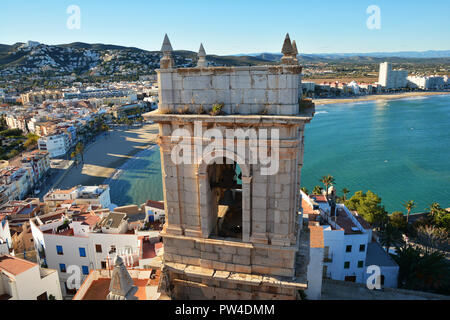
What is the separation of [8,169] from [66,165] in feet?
49.2

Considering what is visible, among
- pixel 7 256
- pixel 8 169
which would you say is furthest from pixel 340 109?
pixel 7 256

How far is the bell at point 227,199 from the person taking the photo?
32.6 ft

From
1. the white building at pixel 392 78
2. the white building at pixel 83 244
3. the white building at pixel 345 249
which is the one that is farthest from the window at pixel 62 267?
the white building at pixel 392 78

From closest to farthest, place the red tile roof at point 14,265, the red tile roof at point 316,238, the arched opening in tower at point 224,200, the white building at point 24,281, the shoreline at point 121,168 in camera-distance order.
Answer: the arched opening in tower at point 224,200
the white building at point 24,281
the red tile roof at point 14,265
the red tile roof at point 316,238
the shoreline at point 121,168

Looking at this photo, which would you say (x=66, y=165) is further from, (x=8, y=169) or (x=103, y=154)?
(x=8, y=169)

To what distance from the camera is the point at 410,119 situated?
106062mm

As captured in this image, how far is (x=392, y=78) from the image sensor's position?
586ft

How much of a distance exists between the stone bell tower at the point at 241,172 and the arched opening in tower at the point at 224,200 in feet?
0.24

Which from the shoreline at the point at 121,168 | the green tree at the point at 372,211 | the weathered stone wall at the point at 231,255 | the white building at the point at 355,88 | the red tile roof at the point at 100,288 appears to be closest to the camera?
the weathered stone wall at the point at 231,255

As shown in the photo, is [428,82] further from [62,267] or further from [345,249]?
[62,267]

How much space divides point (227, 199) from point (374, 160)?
62.7 m

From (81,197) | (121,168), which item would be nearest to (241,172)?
(81,197)

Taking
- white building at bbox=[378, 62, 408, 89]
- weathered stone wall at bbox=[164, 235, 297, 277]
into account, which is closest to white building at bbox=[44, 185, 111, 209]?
weathered stone wall at bbox=[164, 235, 297, 277]

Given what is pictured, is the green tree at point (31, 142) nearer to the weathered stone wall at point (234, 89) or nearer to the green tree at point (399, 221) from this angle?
the green tree at point (399, 221)
